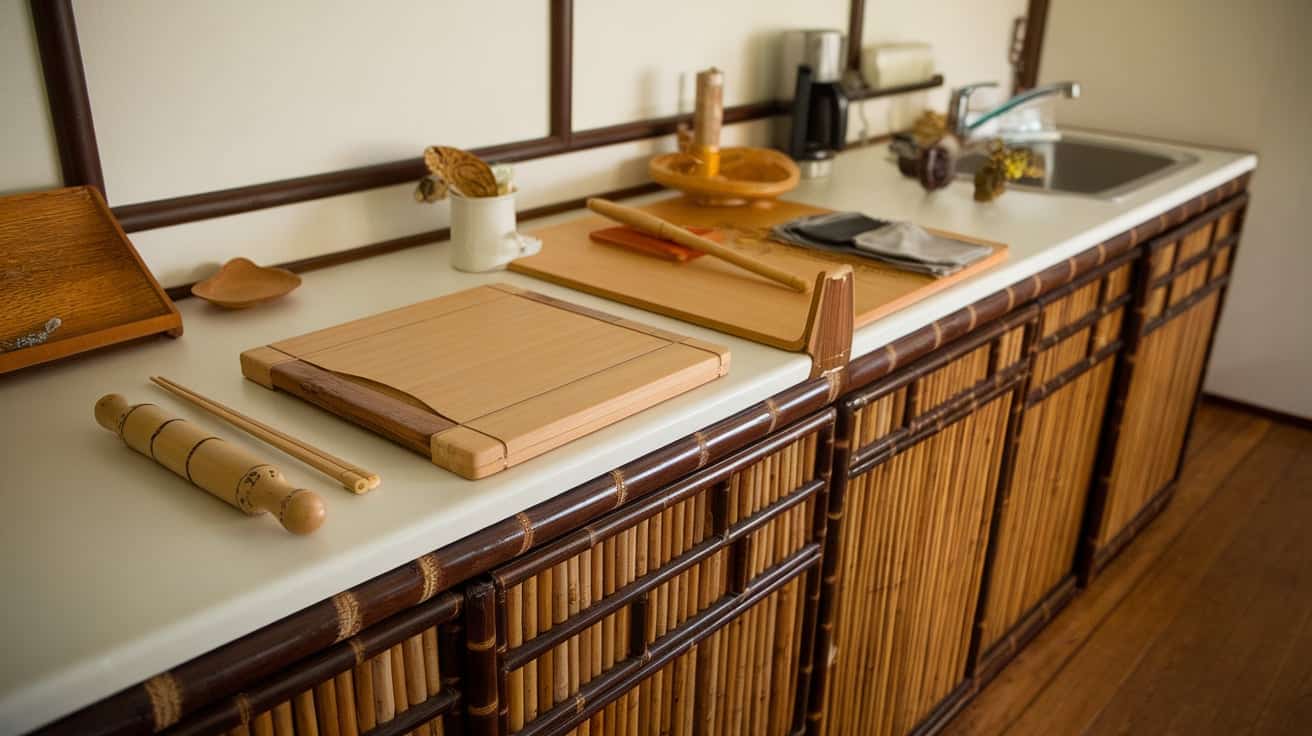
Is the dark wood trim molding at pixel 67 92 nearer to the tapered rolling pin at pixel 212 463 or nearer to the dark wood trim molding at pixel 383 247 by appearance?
the dark wood trim molding at pixel 383 247

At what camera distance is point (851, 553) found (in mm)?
1517

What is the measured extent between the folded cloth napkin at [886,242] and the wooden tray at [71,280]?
35.5 inches

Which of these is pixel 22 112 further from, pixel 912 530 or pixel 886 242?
pixel 912 530

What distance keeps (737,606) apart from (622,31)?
1.02 metres

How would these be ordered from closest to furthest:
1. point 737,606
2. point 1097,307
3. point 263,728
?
point 263,728 → point 737,606 → point 1097,307

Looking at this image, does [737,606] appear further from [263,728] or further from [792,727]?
[263,728]

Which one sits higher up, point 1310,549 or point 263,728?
point 263,728

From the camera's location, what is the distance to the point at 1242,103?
2.92 metres

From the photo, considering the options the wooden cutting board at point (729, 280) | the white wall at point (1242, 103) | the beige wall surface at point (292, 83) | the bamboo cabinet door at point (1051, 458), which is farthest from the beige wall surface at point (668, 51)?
the white wall at point (1242, 103)

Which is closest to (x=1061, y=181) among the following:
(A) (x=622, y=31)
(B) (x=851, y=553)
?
(A) (x=622, y=31)

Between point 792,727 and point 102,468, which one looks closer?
point 102,468

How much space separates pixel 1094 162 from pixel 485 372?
214 centimetres

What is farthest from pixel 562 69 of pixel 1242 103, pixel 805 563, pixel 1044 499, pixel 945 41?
pixel 1242 103

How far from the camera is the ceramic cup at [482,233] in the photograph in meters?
1.46
